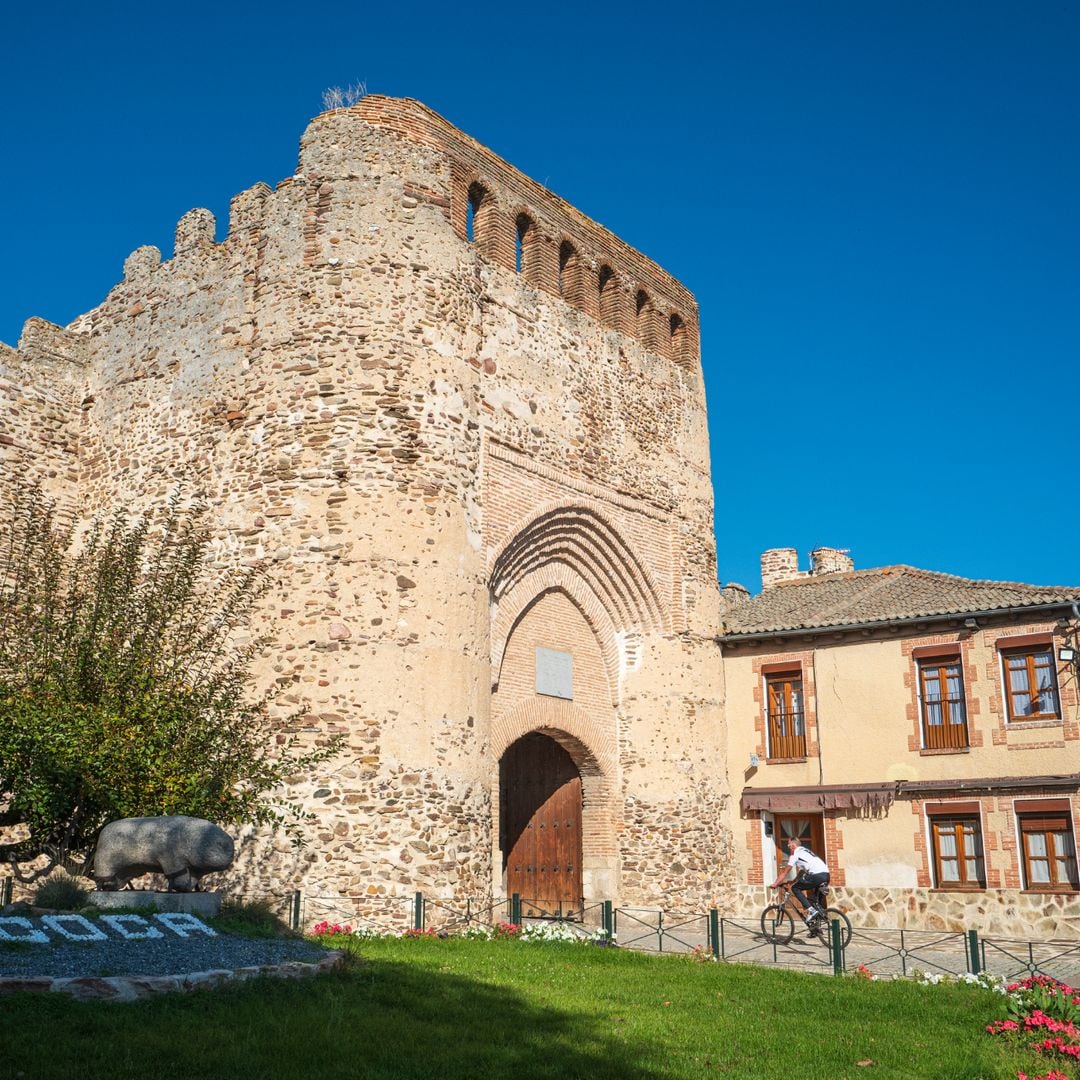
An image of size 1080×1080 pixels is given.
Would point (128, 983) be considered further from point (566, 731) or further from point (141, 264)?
point (141, 264)

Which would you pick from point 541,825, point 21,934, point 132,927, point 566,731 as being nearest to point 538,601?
point 566,731

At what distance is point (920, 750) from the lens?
16844 millimetres

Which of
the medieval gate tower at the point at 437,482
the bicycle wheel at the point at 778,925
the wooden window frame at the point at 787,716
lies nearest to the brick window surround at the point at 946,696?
the wooden window frame at the point at 787,716

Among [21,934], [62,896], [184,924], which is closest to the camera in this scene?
[21,934]

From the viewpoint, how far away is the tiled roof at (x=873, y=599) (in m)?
16.7

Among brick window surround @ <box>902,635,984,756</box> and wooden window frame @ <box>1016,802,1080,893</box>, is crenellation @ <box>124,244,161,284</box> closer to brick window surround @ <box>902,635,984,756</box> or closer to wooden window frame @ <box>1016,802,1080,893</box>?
brick window surround @ <box>902,635,984,756</box>

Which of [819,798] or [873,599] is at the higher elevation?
[873,599]

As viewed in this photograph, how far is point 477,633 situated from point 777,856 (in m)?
7.16

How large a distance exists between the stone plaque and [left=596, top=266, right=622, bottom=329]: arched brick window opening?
542 centimetres

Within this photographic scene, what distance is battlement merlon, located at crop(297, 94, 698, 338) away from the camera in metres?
15.2

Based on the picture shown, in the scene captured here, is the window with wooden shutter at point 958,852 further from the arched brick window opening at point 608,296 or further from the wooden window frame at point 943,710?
the arched brick window opening at point 608,296

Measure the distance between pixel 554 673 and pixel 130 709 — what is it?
703 centimetres

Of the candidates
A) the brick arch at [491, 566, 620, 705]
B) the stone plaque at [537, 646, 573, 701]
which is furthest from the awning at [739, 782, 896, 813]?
the stone plaque at [537, 646, 573, 701]

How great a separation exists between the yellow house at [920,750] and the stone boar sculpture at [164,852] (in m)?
10.6
